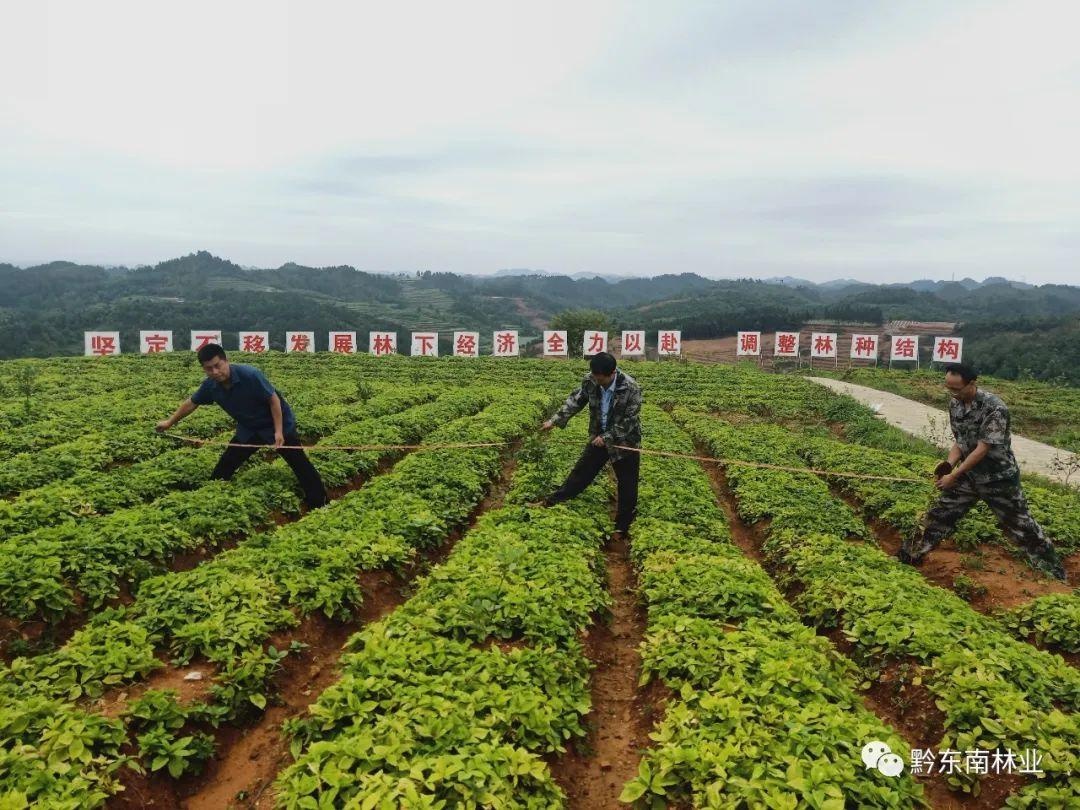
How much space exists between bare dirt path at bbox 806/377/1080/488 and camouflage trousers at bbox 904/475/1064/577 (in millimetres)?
9983

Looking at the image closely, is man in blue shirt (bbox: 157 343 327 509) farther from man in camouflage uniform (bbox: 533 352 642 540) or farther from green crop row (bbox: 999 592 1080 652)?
green crop row (bbox: 999 592 1080 652)

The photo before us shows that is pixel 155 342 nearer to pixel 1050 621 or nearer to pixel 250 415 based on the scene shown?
pixel 250 415

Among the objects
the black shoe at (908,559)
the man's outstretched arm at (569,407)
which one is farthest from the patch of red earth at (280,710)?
the black shoe at (908,559)

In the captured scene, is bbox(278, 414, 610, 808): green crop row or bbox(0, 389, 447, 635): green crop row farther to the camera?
bbox(0, 389, 447, 635): green crop row

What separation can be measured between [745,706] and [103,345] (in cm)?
4589

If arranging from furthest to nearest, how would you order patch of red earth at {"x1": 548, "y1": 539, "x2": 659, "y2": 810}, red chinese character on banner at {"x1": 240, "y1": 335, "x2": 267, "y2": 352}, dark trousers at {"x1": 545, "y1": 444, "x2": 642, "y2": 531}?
red chinese character on banner at {"x1": 240, "y1": 335, "x2": 267, "y2": 352}, dark trousers at {"x1": 545, "y1": 444, "x2": 642, "y2": 531}, patch of red earth at {"x1": 548, "y1": 539, "x2": 659, "y2": 810}

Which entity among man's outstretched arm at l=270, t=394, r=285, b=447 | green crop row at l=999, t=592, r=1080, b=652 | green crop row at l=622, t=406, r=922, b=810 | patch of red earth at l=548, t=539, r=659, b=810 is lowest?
patch of red earth at l=548, t=539, r=659, b=810

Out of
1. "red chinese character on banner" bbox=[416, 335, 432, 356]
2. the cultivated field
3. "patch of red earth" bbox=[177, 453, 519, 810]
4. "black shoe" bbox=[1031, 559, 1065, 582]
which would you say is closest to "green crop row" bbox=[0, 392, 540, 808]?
the cultivated field

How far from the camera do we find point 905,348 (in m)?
45.4

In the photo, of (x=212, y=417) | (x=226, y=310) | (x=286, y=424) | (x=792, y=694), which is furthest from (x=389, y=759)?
(x=226, y=310)

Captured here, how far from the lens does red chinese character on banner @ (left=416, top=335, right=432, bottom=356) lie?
45.3m

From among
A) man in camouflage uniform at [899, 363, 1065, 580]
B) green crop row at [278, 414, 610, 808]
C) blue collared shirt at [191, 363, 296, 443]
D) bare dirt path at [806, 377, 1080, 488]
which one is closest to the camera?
green crop row at [278, 414, 610, 808]

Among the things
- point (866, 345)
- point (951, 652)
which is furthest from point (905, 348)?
point (951, 652)

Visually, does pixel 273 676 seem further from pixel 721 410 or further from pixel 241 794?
pixel 721 410
